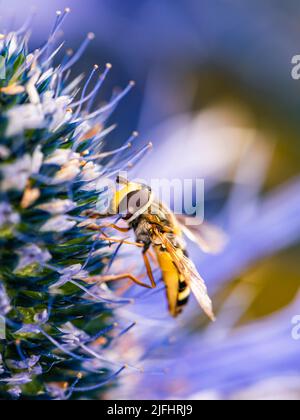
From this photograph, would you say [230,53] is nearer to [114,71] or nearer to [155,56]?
[155,56]

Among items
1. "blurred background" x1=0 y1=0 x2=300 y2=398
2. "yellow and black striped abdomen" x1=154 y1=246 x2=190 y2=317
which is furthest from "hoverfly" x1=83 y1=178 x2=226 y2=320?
"blurred background" x1=0 y1=0 x2=300 y2=398

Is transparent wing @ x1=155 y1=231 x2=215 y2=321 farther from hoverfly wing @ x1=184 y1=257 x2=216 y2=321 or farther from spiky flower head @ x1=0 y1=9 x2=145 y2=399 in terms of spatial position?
spiky flower head @ x1=0 y1=9 x2=145 y2=399

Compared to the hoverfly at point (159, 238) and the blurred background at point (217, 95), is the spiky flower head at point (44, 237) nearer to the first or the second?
the hoverfly at point (159, 238)

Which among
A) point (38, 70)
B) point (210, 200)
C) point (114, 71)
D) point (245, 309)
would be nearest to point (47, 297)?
point (38, 70)

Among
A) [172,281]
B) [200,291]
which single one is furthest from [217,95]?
[200,291]

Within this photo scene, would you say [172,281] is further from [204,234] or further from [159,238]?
[204,234]

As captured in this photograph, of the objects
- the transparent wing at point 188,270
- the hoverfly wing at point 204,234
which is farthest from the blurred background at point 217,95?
the transparent wing at point 188,270

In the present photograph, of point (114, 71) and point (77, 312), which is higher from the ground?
point (114, 71)
